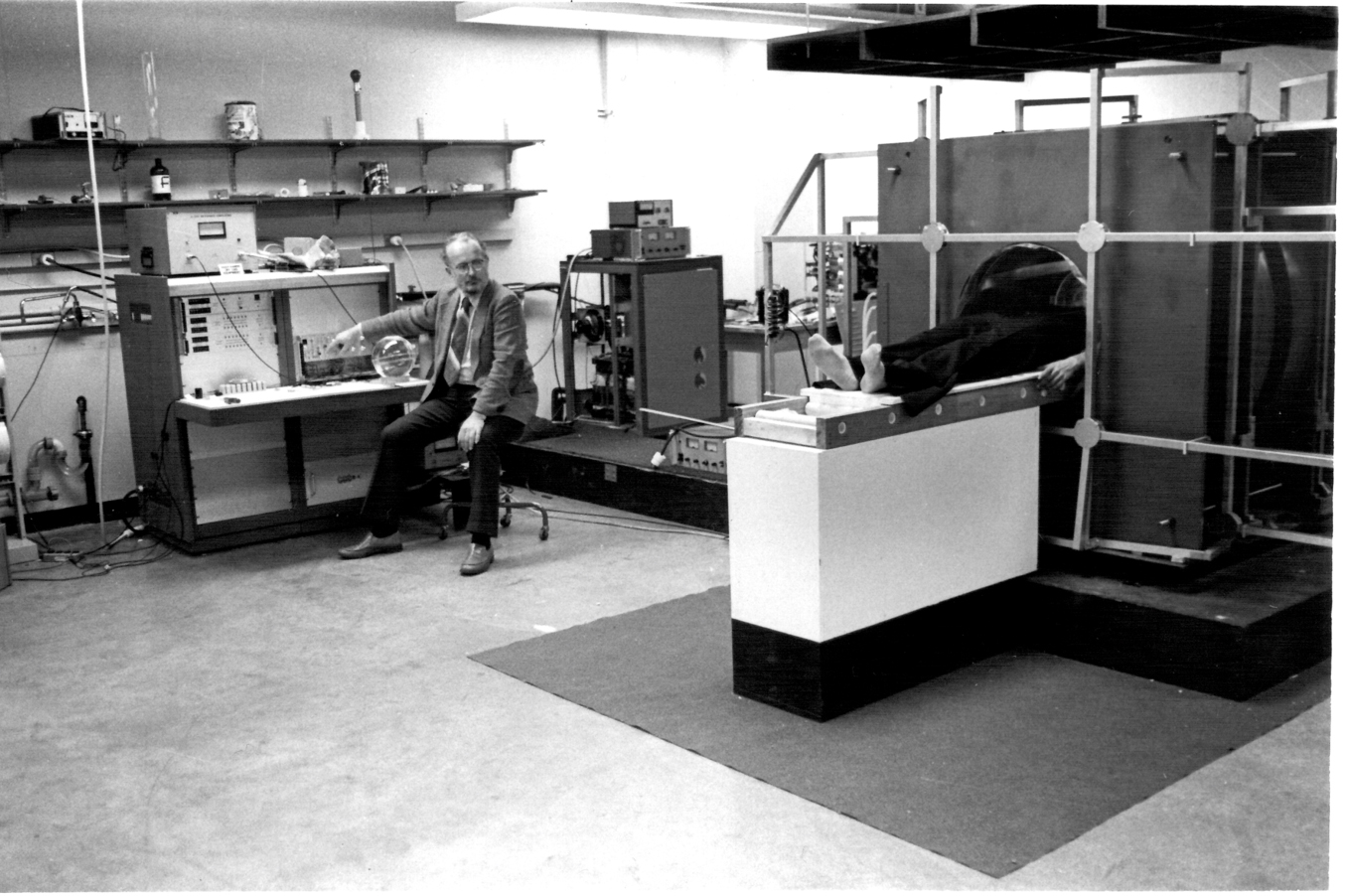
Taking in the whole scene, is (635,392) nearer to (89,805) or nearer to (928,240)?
(928,240)

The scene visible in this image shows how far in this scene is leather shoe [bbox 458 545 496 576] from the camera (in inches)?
207

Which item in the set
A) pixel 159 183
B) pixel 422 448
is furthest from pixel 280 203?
pixel 422 448

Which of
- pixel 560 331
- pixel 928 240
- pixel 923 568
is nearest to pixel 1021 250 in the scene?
pixel 928 240

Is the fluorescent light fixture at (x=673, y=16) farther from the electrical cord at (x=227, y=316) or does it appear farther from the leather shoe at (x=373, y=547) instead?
the leather shoe at (x=373, y=547)

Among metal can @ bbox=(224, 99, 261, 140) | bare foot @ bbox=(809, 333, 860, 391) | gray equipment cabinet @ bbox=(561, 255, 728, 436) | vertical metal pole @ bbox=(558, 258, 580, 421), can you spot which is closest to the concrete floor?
bare foot @ bbox=(809, 333, 860, 391)

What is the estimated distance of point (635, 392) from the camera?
23.2 ft

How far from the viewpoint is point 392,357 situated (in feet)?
19.5

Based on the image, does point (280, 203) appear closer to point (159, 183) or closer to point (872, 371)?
point (159, 183)

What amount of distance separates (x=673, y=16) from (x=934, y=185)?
131 inches

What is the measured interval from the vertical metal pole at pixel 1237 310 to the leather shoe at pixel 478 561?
2739 millimetres

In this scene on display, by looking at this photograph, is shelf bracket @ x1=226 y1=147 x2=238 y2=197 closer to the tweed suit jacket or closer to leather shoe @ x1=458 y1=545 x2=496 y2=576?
the tweed suit jacket

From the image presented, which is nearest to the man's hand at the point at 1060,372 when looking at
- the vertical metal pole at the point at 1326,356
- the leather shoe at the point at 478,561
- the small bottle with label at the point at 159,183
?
the vertical metal pole at the point at 1326,356

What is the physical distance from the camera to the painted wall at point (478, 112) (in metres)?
6.15

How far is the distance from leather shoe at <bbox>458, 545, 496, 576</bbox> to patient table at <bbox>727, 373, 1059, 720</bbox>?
171 cm
